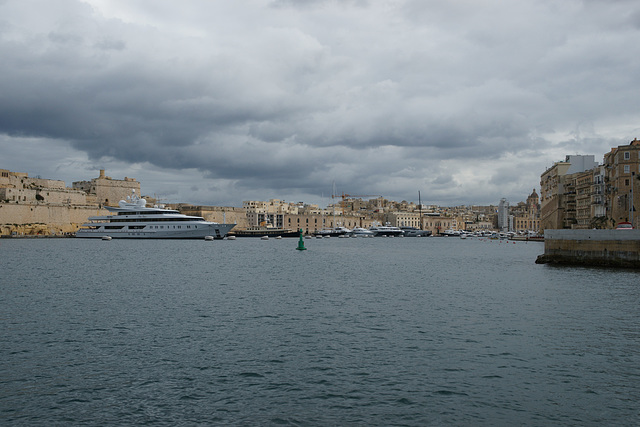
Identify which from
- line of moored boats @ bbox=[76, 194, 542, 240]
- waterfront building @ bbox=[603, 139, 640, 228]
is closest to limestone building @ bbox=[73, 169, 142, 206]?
line of moored boats @ bbox=[76, 194, 542, 240]

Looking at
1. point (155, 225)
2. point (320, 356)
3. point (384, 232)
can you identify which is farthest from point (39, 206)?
point (320, 356)

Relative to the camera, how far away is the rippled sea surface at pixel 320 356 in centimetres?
965

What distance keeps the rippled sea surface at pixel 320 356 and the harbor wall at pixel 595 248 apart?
8.76 m

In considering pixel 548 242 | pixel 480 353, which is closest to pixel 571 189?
pixel 548 242

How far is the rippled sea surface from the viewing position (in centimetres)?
965

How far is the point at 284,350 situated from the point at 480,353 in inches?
197

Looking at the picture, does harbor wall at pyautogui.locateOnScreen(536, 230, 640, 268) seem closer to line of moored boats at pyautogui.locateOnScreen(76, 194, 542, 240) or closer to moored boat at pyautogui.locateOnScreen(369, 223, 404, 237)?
line of moored boats at pyautogui.locateOnScreen(76, 194, 542, 240)

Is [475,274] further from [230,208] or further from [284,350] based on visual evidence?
[230,208]

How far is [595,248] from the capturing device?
34.4m

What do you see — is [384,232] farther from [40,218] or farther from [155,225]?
[40,218]

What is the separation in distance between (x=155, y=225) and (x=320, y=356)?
8030 cm

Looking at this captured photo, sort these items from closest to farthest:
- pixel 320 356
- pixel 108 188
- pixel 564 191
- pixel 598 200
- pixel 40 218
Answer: pixel 320 356, pixel 598 200, pixel 564 191, pixel 40 218, pixel 108 188

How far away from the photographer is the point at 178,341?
14.7 m

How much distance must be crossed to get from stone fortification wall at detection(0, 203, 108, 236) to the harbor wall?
10029cm
